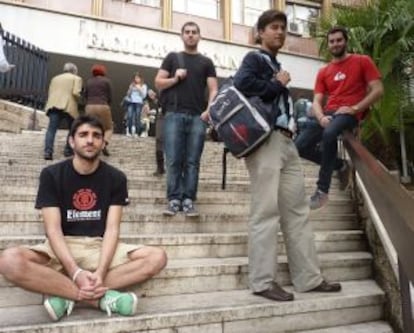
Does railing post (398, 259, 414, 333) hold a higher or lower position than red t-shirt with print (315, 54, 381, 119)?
lower

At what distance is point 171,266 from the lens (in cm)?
340

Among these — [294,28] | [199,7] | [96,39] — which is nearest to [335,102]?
[96,39]

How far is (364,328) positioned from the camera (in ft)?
11.0

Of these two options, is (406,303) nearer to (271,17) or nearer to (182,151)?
(271,17)

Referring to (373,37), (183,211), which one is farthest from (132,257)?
(373,37)

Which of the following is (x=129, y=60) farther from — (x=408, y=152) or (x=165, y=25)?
(x=408, y=152)

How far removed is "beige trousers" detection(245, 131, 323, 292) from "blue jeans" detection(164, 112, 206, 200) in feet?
3.26

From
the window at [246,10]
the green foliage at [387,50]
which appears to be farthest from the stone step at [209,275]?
the window at [246,10]

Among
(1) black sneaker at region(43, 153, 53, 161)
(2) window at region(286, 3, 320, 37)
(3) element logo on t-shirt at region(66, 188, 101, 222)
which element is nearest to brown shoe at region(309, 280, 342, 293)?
(3) element logo on t-shirt at region(66, 188, 101, 222)

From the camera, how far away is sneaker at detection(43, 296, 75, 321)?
269cm

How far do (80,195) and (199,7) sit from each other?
1512cm

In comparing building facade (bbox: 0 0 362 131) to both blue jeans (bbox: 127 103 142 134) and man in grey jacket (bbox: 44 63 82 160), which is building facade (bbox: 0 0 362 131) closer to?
blue jeans (bbox: 127 103 142 134)

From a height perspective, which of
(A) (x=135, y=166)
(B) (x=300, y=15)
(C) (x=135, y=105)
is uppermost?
(B) (x=300, y=15)

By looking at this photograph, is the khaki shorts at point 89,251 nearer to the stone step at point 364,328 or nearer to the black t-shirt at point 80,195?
the black t-shirt at point 80,195
